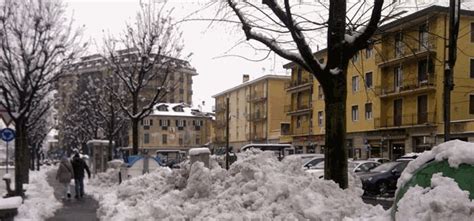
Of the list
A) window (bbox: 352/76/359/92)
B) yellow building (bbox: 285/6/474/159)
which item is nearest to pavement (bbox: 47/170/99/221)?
yellow building (bbox: 285/6/474/159)

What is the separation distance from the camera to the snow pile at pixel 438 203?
4.44 meters

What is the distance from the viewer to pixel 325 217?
671 centimetres

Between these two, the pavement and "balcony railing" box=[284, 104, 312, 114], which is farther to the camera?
"balcony railing" box=[284, 104, 312, 114]

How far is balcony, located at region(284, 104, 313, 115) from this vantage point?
61.6 metres

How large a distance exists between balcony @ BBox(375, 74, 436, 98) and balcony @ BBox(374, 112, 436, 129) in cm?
182

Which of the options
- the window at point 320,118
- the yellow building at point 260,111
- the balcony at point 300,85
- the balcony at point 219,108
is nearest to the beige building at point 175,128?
the balcony at point 219,108

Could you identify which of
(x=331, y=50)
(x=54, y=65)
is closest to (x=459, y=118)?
(x=54, y=65)

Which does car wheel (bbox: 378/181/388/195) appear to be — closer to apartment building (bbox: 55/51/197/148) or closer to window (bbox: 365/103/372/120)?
apartment building (bbox: 55/51/197/148)

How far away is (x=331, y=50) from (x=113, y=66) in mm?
19368

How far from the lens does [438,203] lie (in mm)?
4492

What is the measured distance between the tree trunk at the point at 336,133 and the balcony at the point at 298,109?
5156 centimetres

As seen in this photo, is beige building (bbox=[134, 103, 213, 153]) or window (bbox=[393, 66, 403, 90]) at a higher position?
window (bbox=[393, 66, 403, 90])

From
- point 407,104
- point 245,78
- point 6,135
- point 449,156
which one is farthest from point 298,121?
point 449,156

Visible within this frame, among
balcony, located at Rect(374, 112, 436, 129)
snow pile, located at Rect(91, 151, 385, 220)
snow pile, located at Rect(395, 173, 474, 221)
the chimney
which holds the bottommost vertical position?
snow pile, located at Rect(91, 151, 385, 220)
